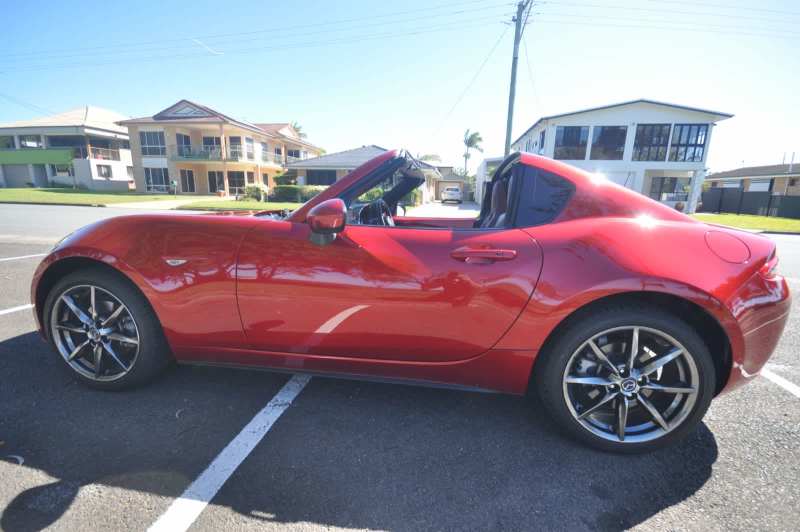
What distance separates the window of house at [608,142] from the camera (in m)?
26.3

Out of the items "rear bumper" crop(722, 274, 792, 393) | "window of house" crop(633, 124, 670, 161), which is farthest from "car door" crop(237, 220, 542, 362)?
"window of house" crop(633, 124, 670, 161)

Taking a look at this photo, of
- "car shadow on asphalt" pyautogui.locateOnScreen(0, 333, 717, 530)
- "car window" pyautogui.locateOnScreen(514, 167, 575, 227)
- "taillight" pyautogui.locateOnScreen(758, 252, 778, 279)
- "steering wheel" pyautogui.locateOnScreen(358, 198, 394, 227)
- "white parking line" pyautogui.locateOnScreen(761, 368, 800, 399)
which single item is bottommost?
"car shadow on asphalt" pyautogui.locateOnScreen(0, 333, 717, 530)

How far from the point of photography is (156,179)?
33469 mm

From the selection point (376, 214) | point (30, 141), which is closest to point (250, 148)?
point (30, 141)

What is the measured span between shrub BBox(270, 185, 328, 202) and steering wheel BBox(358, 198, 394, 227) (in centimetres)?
2410

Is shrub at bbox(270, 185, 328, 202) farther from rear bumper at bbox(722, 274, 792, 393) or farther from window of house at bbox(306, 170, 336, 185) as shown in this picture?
rear bumper at bbox(722, 274, 792, 393)

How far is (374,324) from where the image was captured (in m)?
1.97

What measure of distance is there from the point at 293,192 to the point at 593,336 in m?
27.4

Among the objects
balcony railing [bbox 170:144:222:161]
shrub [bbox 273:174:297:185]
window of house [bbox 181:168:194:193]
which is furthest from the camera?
window of house [bbox 181:168:194:193]

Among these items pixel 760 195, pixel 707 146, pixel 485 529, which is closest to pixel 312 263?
pixel 485 529

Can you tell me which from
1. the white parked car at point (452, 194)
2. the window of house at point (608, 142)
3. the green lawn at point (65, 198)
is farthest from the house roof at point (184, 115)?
the window of house at point (608, 142)

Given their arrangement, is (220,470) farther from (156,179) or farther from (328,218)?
(156,179)

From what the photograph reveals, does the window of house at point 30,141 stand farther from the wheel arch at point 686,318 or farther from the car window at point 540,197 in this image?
the wheel arch at point 686,318

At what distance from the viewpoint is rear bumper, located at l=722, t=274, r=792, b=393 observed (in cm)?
178
